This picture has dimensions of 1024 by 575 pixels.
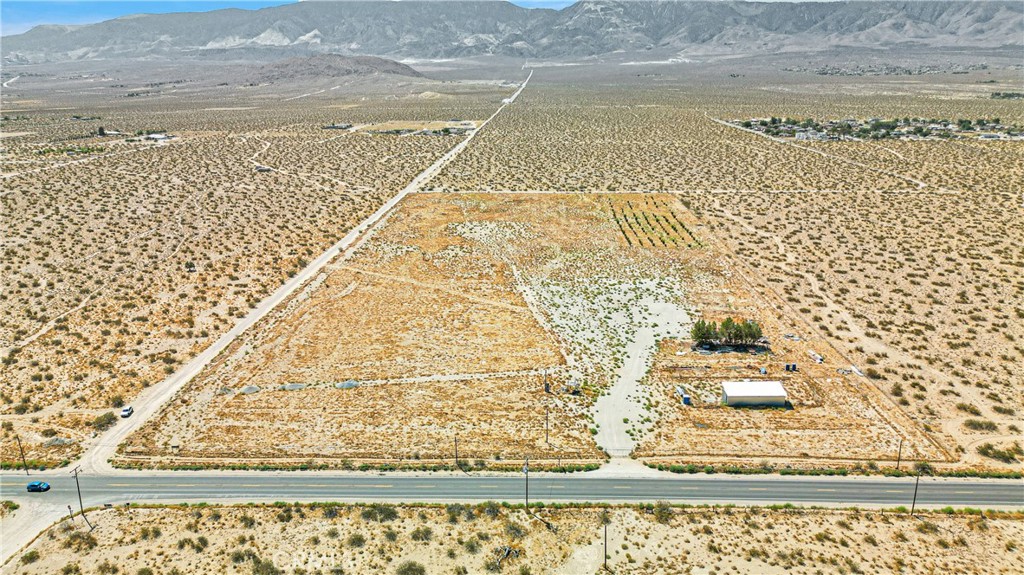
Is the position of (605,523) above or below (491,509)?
below

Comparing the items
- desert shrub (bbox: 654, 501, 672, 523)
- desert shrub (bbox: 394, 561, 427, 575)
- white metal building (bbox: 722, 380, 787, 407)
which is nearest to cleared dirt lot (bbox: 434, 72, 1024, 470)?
white metal building (bbox: 722, 380, 787, 407)

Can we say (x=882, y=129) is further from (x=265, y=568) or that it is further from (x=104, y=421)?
(x=104, y=421)

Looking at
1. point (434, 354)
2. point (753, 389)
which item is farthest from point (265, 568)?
point (753, 389)

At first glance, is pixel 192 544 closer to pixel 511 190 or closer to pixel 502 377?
→ pixel 502 377

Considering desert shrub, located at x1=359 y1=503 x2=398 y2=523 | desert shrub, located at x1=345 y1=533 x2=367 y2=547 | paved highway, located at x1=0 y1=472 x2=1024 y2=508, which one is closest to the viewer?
desert shrub, located at x1=345 y1=533 x2=367 y2=547

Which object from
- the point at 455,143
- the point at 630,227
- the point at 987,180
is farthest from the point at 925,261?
the point at 455,143

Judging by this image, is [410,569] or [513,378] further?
[513,378]

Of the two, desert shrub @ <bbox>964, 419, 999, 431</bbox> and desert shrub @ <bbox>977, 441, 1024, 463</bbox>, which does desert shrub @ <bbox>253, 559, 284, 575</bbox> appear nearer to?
desert shrub @ <bbox>977, 441, 1024, 463</bbox>
